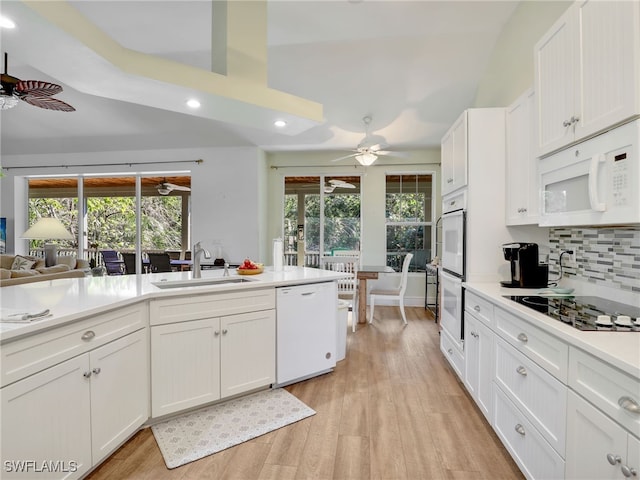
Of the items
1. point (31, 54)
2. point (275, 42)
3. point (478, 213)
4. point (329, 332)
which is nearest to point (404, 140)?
point (275, 42)

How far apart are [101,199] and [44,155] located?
1174 millimetres

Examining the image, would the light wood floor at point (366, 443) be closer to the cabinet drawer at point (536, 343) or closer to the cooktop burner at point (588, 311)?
the cabinet drawer at point (536, 343)

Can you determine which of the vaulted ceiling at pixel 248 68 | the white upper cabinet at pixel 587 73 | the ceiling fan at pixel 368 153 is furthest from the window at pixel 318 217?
the white upper cabinet at pixel 587 73

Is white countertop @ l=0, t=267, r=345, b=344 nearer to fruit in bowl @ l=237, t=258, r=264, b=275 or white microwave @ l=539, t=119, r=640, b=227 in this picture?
fruit in bowl @ l=237, t=258, r=264, b=275

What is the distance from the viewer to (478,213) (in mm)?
2447

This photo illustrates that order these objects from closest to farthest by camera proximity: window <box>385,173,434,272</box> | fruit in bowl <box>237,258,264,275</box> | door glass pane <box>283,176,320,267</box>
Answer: fruit in bowl <box>237,258,264,275</box>
window <box>385,173,434,272</box>
door glass pane <box>283,176,320,267</box>

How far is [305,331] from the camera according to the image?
2.57m

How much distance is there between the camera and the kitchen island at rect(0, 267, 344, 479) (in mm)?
1247

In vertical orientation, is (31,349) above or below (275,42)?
below

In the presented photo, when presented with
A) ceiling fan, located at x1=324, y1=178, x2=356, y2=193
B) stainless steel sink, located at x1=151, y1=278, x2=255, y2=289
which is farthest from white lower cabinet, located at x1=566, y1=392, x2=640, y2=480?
ceiling fan, located at x1=324, y1=178, x2=356, y2=193

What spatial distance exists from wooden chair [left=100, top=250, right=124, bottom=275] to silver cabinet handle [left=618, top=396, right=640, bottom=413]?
270 inches

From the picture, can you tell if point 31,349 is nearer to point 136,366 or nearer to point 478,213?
point 136,366

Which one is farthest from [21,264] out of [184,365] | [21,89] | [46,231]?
[184,365]

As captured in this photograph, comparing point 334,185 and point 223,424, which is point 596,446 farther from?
point 334,185
